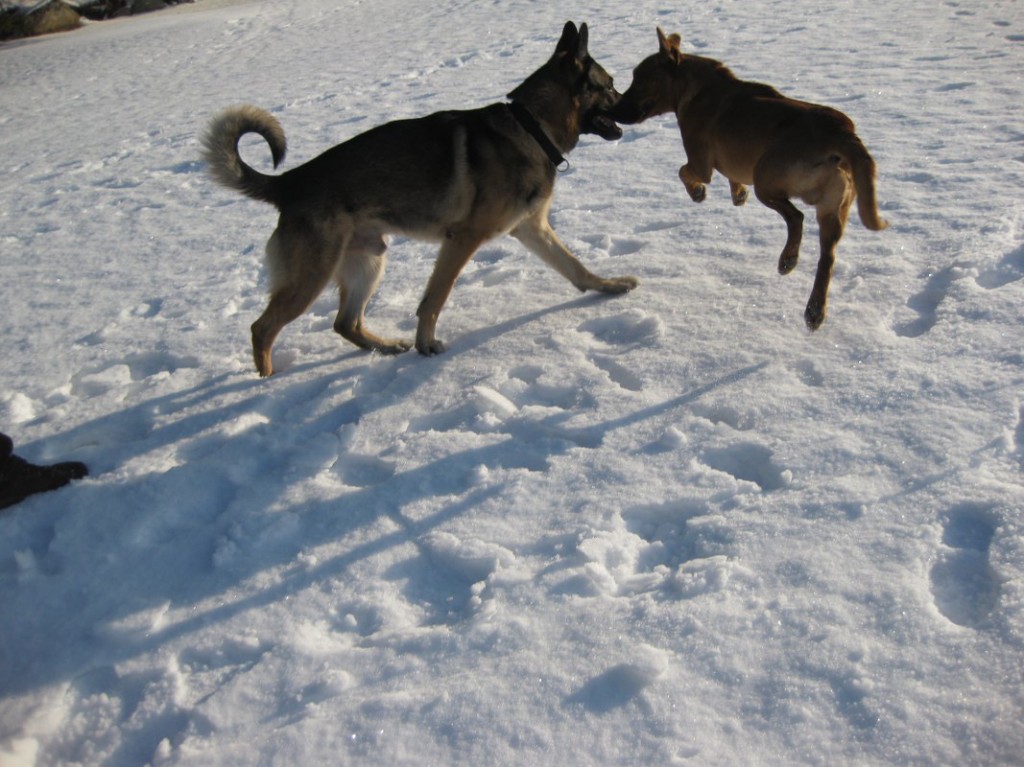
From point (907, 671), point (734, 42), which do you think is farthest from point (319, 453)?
point (734, 42)

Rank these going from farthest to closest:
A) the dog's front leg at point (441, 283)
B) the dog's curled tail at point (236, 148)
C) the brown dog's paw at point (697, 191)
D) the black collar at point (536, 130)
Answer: the brown dog's paw at point (697, 191), the black collar at point (536, 130), the dog's front leg at point (441, 283), the dog's curled tail at point (236, 148)

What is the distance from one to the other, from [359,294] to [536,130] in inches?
51.4

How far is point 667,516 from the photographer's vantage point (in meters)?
2.87

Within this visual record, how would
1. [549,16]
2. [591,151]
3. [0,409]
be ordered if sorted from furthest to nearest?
[549,16]
[591,151]
[0,409]

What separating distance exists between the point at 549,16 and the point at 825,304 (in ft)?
34.4

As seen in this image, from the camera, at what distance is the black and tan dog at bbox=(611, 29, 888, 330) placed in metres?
3.79

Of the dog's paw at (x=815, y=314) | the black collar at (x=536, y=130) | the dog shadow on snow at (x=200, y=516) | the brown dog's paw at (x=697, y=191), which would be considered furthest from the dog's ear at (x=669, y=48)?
the dog shadow on snow at (x=200, y=516)

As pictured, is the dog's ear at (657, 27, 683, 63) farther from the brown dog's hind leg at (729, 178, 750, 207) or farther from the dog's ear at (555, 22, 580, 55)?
the brown dog's hind leg at (729, 178, 750, 207)

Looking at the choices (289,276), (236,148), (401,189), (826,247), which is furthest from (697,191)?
(236,148)

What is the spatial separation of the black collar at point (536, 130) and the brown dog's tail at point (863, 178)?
1.46 m

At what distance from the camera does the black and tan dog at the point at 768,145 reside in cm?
379

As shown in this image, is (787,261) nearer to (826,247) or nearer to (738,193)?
(826,247)

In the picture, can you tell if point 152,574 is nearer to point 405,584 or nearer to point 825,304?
point 405,584

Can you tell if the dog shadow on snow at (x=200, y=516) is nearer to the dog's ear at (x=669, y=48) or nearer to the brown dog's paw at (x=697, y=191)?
the brown dog's paw at (x=697, y=191)
